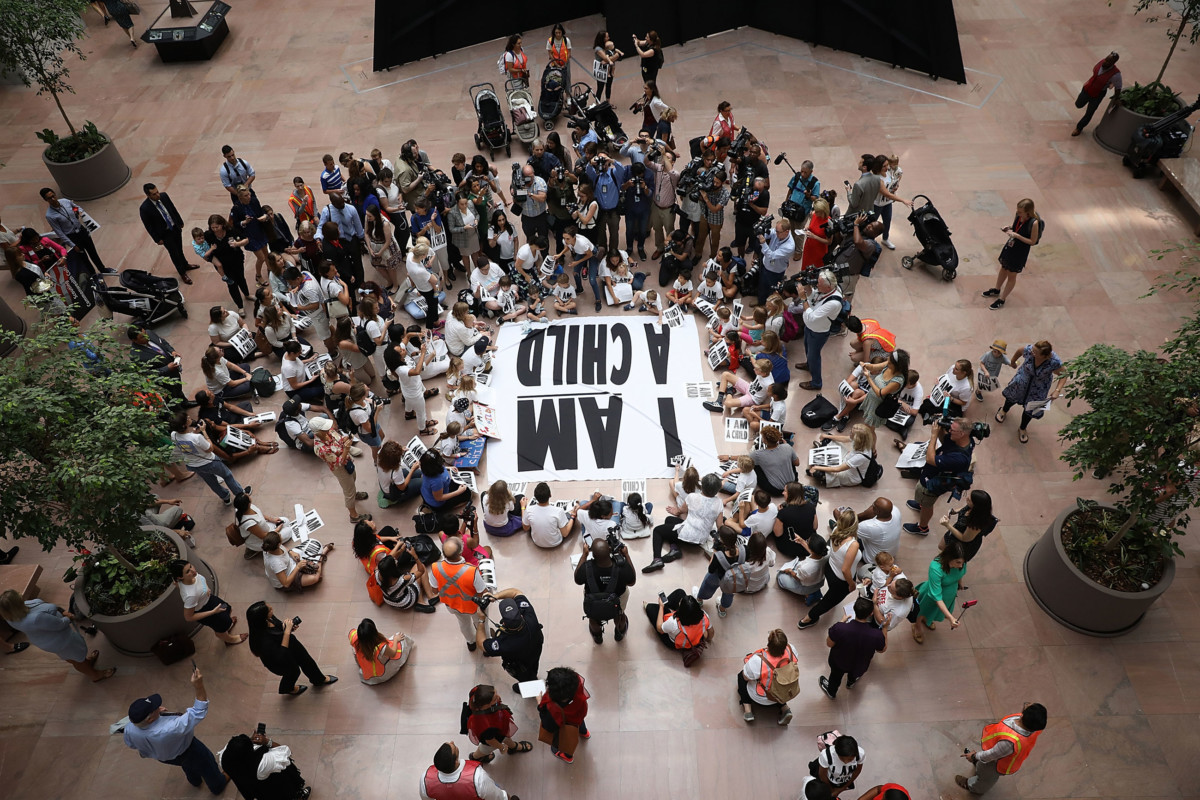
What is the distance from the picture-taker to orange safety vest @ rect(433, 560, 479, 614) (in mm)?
7875

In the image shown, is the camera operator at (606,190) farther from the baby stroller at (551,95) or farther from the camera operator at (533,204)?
the baby stroller at (551,95)

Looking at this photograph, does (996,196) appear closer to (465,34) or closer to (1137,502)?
(1137,502)

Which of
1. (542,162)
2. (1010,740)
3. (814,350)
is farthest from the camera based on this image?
(542,162)

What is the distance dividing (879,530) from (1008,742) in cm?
218

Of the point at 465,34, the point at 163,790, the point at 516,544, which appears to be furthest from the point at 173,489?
the point at 465,34

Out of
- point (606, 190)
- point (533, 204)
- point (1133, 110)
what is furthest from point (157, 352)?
point (1133, 110)

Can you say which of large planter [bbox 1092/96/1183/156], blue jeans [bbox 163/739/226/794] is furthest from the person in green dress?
large planter [bbox 1092/96/1183/156]

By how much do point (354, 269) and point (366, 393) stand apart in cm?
346

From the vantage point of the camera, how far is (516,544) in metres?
9.50

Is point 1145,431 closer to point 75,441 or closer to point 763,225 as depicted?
point 763,225

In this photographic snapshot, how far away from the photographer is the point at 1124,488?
798cm

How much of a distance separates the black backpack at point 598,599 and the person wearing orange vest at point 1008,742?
3.42m

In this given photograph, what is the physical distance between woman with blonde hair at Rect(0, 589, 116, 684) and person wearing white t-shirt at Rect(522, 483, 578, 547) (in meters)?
4.73

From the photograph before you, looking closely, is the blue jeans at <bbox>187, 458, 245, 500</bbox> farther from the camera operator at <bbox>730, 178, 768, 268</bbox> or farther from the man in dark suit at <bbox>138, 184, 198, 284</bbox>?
the camera operator at <bbox>730, 178, 768, 268</bbox>
